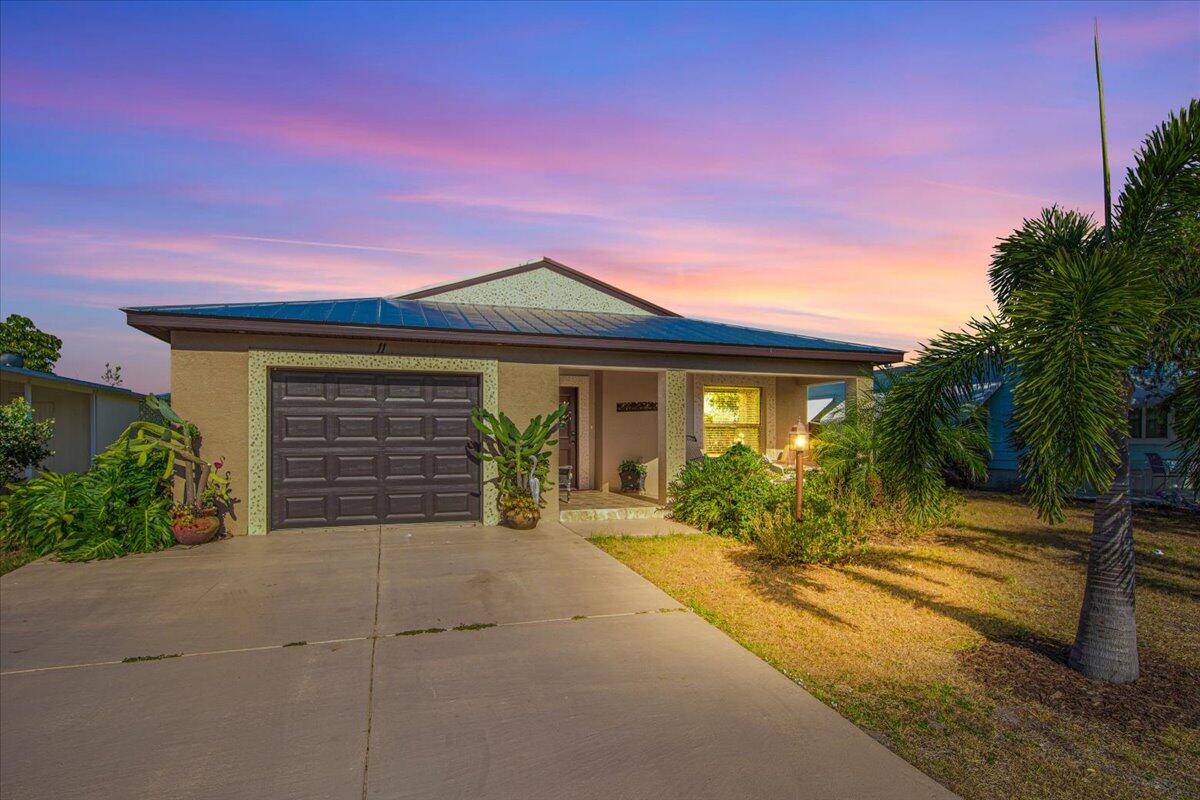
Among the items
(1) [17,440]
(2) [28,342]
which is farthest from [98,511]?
(2) [28,342]

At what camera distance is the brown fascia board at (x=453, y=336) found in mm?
8397

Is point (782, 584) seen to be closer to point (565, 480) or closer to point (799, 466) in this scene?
point (799, 466)

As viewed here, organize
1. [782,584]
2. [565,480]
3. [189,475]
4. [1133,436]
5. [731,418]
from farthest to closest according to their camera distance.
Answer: [1133,436]
[731,418]
[565,480]
[189,475]
[782,584]

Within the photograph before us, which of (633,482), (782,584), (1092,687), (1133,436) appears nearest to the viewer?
(1092,687)

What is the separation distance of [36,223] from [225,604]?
11396mm

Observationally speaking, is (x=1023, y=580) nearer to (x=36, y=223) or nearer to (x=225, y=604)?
(x=225, y=604)

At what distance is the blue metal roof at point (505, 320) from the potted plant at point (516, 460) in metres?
1.45

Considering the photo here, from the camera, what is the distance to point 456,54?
30.2ft

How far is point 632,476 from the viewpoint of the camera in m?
13.4

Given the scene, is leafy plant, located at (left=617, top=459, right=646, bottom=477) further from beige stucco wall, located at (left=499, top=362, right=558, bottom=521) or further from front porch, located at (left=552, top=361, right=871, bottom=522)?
beige stucco wall, located at (left=499, top=362, right=558, bottom=521)

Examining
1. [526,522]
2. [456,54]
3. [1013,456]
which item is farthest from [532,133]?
[1013,456]

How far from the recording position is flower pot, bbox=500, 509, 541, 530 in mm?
9562

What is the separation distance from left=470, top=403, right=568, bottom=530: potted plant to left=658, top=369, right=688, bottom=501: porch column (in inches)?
79.9

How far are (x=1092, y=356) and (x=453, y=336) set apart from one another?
26.1 feet
